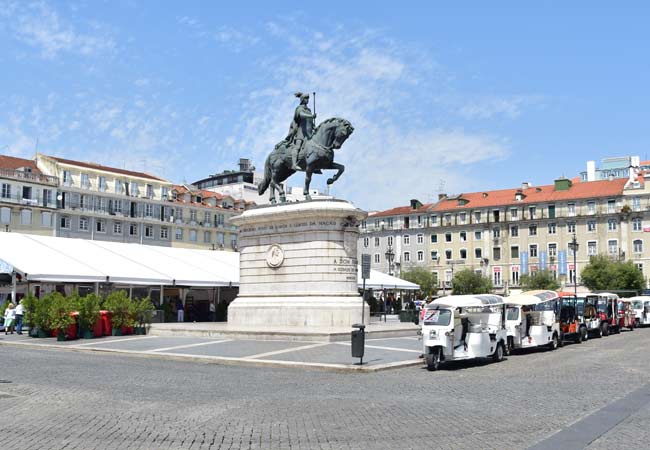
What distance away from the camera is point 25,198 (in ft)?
263

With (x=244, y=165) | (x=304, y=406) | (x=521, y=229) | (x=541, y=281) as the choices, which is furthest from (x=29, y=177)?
(x=304, y=406)

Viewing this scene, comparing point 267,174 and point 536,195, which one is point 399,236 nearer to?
point 536,195

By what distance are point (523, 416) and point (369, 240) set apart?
10031 cm

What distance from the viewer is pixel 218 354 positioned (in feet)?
74.7

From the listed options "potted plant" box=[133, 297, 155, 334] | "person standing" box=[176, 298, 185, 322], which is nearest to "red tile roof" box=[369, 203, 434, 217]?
"person standing" box=[176, 298, 185, 322]

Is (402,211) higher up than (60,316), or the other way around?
(402,211)

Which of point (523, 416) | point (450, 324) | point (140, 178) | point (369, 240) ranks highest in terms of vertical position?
point (140, 178)

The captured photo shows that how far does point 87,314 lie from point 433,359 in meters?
16.9

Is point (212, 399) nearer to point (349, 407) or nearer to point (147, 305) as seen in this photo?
point (349, 407)

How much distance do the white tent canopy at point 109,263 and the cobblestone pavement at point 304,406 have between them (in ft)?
52.5

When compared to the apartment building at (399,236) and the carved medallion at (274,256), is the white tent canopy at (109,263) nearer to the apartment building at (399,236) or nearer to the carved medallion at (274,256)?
the carved medallion at (274,256)

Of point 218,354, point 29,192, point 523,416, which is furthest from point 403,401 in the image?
point 29,192

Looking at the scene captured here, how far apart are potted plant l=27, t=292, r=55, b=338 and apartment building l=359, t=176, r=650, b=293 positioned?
244 ft

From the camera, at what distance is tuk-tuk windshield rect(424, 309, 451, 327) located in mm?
20094
